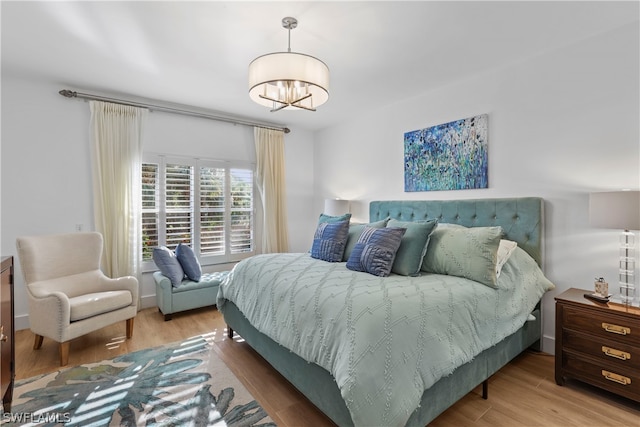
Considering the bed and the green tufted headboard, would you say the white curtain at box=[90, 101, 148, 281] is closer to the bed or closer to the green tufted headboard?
the bed

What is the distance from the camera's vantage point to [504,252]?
2.38 m

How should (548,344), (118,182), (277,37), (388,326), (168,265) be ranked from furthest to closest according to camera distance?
(118,182) → (168,265) → (548,344) → (277,37) → (388,326)

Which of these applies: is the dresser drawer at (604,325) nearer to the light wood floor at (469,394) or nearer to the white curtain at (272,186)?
Result: the light wood floor at (469,394)

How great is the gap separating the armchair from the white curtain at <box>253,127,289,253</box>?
207cm

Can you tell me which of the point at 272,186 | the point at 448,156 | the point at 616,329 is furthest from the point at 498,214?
the point at 272,186

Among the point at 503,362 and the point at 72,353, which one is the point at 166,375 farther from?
the point at 503,362

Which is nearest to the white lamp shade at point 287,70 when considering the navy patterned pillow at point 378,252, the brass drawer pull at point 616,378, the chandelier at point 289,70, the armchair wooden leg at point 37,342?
the chandelier at point 289,70

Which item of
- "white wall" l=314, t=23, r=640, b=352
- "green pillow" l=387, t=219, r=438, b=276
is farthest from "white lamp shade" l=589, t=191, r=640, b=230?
"green pillow" l=387, t=219, r=438, b=276

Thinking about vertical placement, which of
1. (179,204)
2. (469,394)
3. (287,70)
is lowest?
(469,394)

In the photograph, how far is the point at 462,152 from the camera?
126 inches

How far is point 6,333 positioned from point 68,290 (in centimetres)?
129

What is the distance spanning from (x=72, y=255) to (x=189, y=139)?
1.93 metres

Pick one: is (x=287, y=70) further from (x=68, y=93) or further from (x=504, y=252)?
(x=68, y=93)

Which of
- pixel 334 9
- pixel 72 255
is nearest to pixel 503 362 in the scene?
pixel 334 9
